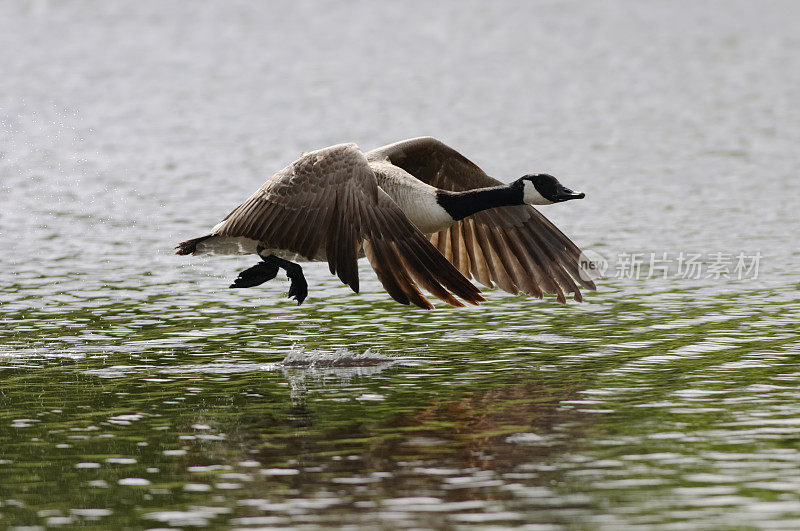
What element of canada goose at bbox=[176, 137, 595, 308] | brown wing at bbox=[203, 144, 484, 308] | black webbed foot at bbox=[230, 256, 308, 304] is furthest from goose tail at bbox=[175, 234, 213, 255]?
brown wing at bbox=[203, 144, 484, 308]

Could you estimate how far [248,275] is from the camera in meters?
15.2

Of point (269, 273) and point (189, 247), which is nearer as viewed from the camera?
point (269, 273)

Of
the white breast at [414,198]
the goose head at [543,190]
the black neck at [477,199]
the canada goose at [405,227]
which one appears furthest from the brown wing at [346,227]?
the goose head at [543,190]

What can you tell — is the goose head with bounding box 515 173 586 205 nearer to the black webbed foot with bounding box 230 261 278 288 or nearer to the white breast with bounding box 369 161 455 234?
the white breast with bounding box 369 161 455 234

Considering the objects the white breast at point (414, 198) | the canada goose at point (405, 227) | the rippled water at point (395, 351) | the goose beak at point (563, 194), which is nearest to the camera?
the rippled water at point (395, 351)

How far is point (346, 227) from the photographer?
515 inches

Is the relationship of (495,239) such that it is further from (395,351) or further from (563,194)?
(395,351)

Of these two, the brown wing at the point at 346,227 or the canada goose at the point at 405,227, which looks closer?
the brown wing at the point at 346,227

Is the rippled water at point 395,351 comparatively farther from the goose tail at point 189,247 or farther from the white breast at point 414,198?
the white breast at point 414,198

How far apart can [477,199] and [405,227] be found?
6.06 feet

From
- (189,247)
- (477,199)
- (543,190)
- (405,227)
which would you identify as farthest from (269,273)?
(543,190)

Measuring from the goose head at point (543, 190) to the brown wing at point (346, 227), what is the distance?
5.59 ft

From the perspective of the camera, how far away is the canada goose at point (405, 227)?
505 inches

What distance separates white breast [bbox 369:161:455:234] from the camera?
14406 mm
